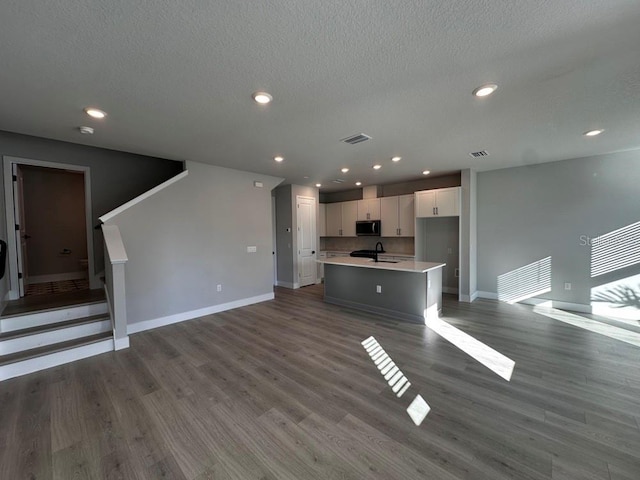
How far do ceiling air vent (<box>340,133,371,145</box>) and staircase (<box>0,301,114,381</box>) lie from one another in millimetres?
4076

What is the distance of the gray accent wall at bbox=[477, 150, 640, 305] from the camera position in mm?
4238

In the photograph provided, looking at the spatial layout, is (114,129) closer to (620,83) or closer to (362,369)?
(362,369)

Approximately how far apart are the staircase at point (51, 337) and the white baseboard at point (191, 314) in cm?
44

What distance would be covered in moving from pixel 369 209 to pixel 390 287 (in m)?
3.07

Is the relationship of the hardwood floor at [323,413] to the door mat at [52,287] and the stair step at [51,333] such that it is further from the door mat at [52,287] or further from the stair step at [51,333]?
the door mat at [52,287]

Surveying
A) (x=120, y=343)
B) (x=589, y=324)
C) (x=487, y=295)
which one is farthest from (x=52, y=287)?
(x=589, y=324)

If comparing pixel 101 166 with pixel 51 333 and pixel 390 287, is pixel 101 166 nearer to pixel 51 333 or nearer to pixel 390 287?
pixel 51 333

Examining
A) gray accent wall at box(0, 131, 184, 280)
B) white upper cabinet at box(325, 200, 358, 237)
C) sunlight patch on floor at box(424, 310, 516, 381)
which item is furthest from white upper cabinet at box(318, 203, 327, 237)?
sunlight patch on floor at box(424, 310, 516, 381)

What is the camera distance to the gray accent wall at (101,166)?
388 centimetres

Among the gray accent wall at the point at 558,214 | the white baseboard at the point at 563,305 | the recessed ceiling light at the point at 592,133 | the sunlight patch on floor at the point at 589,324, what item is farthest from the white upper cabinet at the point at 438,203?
the sunlight patch on floor at the point at 589,324

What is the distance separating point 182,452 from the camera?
1.75 m

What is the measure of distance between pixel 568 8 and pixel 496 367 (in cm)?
304

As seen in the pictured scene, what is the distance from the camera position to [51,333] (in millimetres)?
3102

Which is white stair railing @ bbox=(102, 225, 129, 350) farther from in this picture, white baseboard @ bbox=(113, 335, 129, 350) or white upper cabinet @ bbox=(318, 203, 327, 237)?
white upper cabinet @ bbox=(318, 203, 327, 237)
